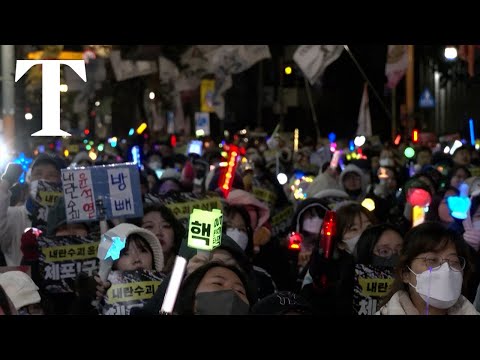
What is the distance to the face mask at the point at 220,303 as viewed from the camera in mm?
5254

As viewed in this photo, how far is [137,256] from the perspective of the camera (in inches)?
291

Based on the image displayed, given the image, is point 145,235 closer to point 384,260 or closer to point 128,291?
point 128,291

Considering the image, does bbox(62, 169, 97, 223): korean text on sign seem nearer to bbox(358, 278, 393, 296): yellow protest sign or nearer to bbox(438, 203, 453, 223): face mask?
bbox(358, 278, 393, 296): yellow protest sign

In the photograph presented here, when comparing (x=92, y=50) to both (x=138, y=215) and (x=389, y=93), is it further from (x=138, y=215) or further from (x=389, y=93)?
(x=138, y=215)

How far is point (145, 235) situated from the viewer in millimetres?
7473

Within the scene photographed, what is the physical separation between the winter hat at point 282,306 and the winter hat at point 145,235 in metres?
2.32

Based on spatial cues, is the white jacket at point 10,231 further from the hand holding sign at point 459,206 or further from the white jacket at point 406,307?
the white jacket at point 406,307

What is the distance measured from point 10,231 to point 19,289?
4.54 meters

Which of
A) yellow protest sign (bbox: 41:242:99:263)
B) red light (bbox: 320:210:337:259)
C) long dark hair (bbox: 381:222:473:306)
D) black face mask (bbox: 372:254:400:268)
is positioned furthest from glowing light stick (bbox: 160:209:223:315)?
yellow protest sign (bbox: 41:242:99:263)

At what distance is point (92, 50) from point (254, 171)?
67.9 ft

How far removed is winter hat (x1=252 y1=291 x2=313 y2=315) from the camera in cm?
500

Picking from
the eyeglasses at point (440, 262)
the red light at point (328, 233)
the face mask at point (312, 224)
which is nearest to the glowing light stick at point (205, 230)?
the eyeglasses at point (440, 262)

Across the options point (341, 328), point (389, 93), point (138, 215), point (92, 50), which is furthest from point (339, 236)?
point (389, 93)
